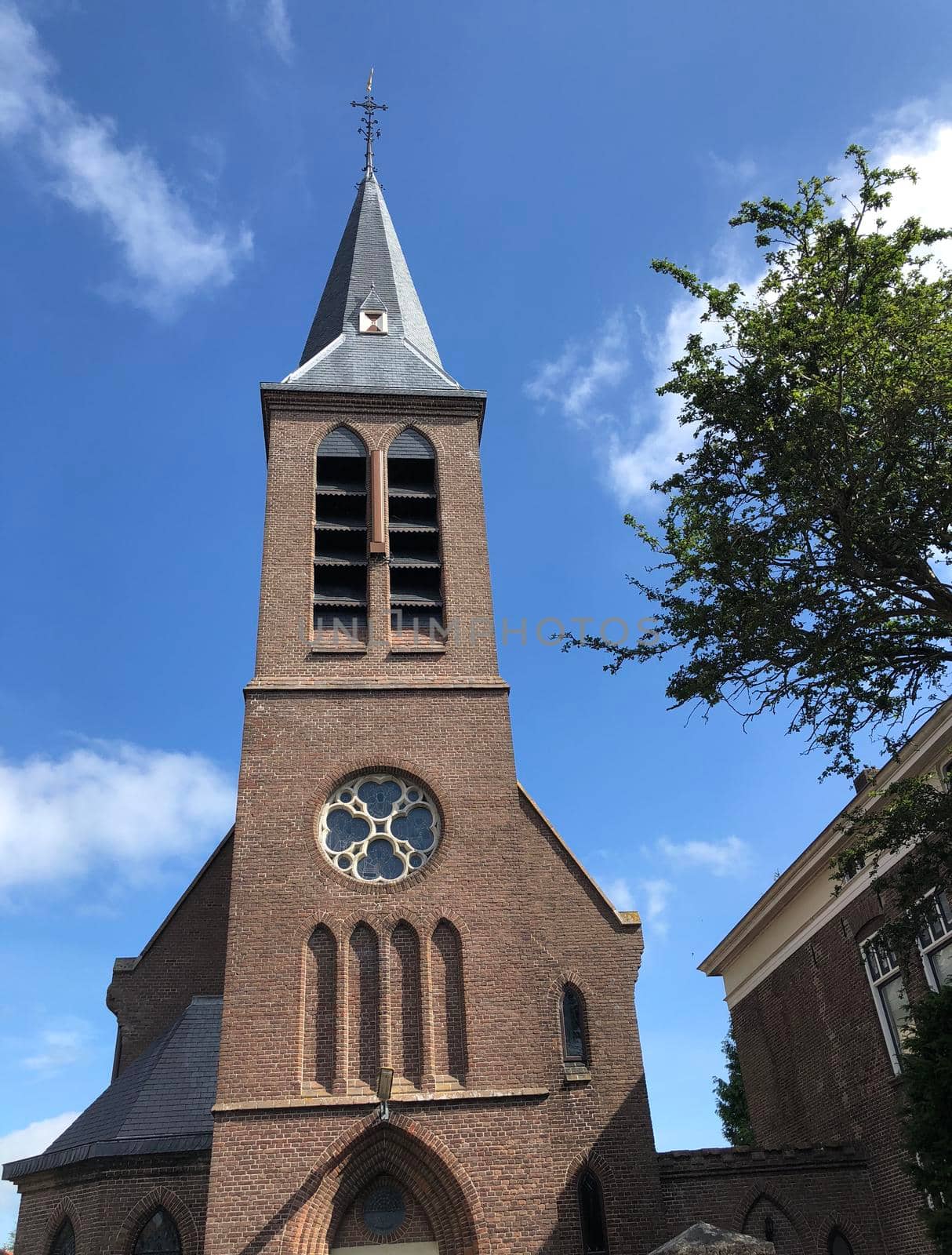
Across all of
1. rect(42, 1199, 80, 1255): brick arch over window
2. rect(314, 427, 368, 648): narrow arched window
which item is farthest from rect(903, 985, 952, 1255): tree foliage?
rect(42, 1199, 80, 1255): brick arch over window

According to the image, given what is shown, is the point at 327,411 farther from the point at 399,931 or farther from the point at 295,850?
the point at 399,931

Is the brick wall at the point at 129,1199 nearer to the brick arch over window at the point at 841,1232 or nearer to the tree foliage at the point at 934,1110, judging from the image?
the brick arch over window at the point at 841,1232

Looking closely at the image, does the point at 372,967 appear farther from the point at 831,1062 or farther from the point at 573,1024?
the point at 831,1062

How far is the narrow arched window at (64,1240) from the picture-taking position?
15734mm

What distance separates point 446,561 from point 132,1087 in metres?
10.3

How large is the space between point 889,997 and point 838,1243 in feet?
13.2

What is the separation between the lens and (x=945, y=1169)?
11094mm

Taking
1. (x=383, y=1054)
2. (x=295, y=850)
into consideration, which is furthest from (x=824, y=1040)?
(x=295, y=850)

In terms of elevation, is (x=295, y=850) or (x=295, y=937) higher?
(x=295, y=850)

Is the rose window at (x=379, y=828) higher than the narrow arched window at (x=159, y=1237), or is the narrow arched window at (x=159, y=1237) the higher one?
the rose window at (x=379, y=828)

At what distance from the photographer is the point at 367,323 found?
24.5 metres

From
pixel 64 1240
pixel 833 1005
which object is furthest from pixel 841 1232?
pixel 64 1240

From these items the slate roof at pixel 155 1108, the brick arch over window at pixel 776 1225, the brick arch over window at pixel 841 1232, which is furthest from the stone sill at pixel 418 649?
the brick arch over window at pixel 841 1232

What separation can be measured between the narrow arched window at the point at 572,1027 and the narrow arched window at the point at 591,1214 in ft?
5.59
